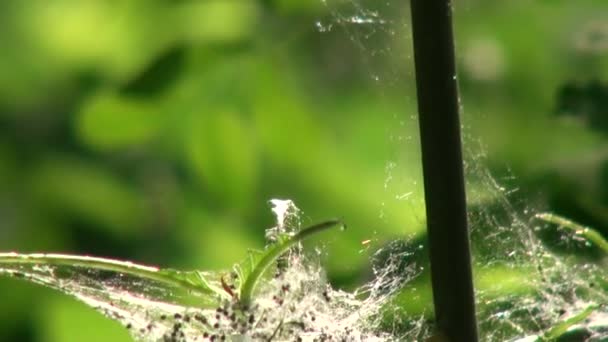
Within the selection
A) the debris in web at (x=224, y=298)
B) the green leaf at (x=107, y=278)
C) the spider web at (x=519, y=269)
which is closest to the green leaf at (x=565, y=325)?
the spider web at (x=519, y=269)

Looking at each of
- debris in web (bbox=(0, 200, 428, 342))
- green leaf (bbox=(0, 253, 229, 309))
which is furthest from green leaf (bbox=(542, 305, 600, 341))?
green leaf (bbox=(0, 253, 229, 309))

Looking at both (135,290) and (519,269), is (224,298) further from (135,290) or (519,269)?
(519,269)

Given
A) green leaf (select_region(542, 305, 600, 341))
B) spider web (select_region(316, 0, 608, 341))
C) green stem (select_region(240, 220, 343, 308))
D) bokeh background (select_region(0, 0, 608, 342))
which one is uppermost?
bokeh background (select_region(0, 0, 608, 342))

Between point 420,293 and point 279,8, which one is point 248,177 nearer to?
point 279,8

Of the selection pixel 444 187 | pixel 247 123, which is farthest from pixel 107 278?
pixel 247 123

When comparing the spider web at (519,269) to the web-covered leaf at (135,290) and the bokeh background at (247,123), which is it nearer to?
the bokeh background at (247,123)

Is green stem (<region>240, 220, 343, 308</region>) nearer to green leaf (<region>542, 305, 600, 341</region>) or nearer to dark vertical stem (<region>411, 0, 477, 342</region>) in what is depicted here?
dark vertical stem (<region>411, 0, 477, 342</region>)

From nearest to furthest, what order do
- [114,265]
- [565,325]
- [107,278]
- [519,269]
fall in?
[114,265]
[565,325]
[107,278]
[519,269]
